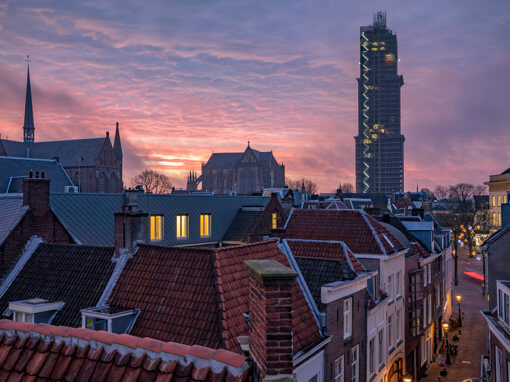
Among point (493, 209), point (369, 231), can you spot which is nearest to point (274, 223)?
point (369, 231)

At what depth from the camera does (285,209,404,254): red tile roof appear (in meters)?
25.6

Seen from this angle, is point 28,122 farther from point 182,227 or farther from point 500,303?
point 500,303

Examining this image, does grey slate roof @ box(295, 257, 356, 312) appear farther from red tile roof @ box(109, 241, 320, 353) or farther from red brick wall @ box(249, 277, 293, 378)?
red brick wall @ box(249, 277, 293, 378)

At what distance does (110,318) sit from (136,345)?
8.35m

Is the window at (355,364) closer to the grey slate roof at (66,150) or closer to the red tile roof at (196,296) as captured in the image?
the red tile roof at (196,296)

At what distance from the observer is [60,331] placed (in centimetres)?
650

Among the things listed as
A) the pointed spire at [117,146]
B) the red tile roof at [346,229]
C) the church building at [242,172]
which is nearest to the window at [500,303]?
the red tile roof at [346,229]

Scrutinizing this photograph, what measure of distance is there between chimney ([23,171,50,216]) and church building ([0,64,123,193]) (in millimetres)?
79344

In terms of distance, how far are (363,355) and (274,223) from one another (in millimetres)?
22378

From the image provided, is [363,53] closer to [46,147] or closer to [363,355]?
[46,147]

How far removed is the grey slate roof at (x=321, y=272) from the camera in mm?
16969

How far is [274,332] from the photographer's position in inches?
239

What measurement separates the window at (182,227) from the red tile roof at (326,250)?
634 inches

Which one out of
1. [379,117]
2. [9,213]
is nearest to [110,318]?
[9,213]
